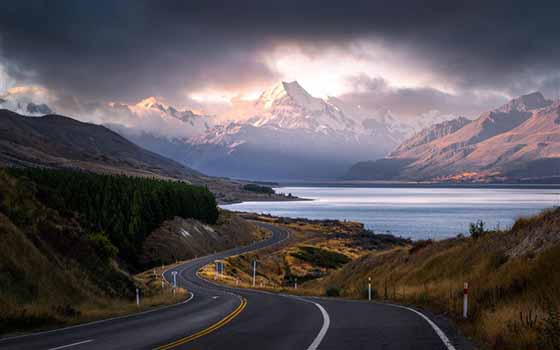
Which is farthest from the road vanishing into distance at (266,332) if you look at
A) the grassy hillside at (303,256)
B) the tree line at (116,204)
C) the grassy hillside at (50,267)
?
the tree line at (116,204)

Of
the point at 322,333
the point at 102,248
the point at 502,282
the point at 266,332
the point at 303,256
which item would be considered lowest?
the point at 303,256

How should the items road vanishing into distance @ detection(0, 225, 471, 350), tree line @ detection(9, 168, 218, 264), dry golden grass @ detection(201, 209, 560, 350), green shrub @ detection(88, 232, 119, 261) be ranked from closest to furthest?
dry golden grass @ detection(201, 209, 560, 350), road vanishing into distance @ detection(0, 225, 471, 350), green shrub @ detection(88, 232, 119, 261), tree line @ detection(9, 168, 218, 264)

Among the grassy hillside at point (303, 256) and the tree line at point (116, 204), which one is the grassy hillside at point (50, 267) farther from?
the tree line at point (116, 204)

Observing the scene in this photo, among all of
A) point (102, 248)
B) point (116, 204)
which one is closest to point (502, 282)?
point (102, 248)

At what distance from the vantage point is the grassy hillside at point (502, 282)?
13.2 metres

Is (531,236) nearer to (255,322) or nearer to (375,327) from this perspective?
(375,327)

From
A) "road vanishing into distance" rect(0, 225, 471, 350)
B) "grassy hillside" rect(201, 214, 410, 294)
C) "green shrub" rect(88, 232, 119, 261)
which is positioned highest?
"green shrub" rect(88, 232, 119, 261)

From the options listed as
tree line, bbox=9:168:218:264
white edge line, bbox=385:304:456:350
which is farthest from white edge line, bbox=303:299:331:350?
tree line, bbox=9:168:218:264

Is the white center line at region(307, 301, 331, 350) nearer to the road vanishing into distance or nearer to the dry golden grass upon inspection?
the road vanishing into distance

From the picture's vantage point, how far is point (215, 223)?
457 ft

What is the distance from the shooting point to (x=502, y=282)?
65.2 feet

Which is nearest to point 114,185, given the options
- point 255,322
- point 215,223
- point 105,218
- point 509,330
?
point 105,218

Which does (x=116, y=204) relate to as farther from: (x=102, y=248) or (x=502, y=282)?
(x=502, y=282)

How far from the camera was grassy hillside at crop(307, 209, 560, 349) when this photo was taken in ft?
43.2
